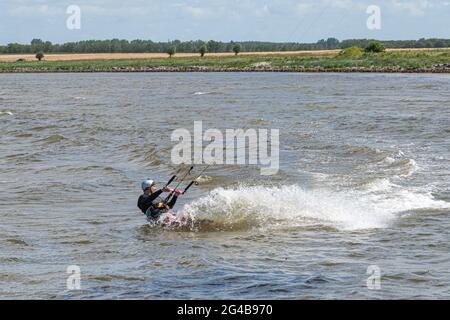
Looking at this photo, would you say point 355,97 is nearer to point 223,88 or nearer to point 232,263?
point 223,88

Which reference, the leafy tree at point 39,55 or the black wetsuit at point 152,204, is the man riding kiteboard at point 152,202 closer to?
the black wetsuit at point 152,204

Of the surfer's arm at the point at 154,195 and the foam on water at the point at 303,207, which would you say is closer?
the surfer's arm at the point at 154,195

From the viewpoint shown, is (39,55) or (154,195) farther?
(39,55)

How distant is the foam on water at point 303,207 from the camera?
1750 centimetres

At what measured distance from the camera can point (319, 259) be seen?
46.1 ft

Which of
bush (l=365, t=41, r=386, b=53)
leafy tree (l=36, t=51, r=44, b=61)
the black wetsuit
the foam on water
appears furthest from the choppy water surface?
leafy tree (l=36, t=51, r=44, b=61)

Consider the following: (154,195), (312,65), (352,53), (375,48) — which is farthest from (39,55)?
(154,195)

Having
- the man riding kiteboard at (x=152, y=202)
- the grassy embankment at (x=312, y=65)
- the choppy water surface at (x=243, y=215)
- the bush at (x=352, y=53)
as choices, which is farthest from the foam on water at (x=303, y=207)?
the bush at (x=352, y=53)

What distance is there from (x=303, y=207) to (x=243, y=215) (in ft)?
4.47

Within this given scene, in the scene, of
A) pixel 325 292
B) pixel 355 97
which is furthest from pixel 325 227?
pixel 355 97

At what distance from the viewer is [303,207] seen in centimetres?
1848

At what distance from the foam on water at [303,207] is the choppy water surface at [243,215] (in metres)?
0.04

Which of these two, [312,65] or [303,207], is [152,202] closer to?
[303,207]
